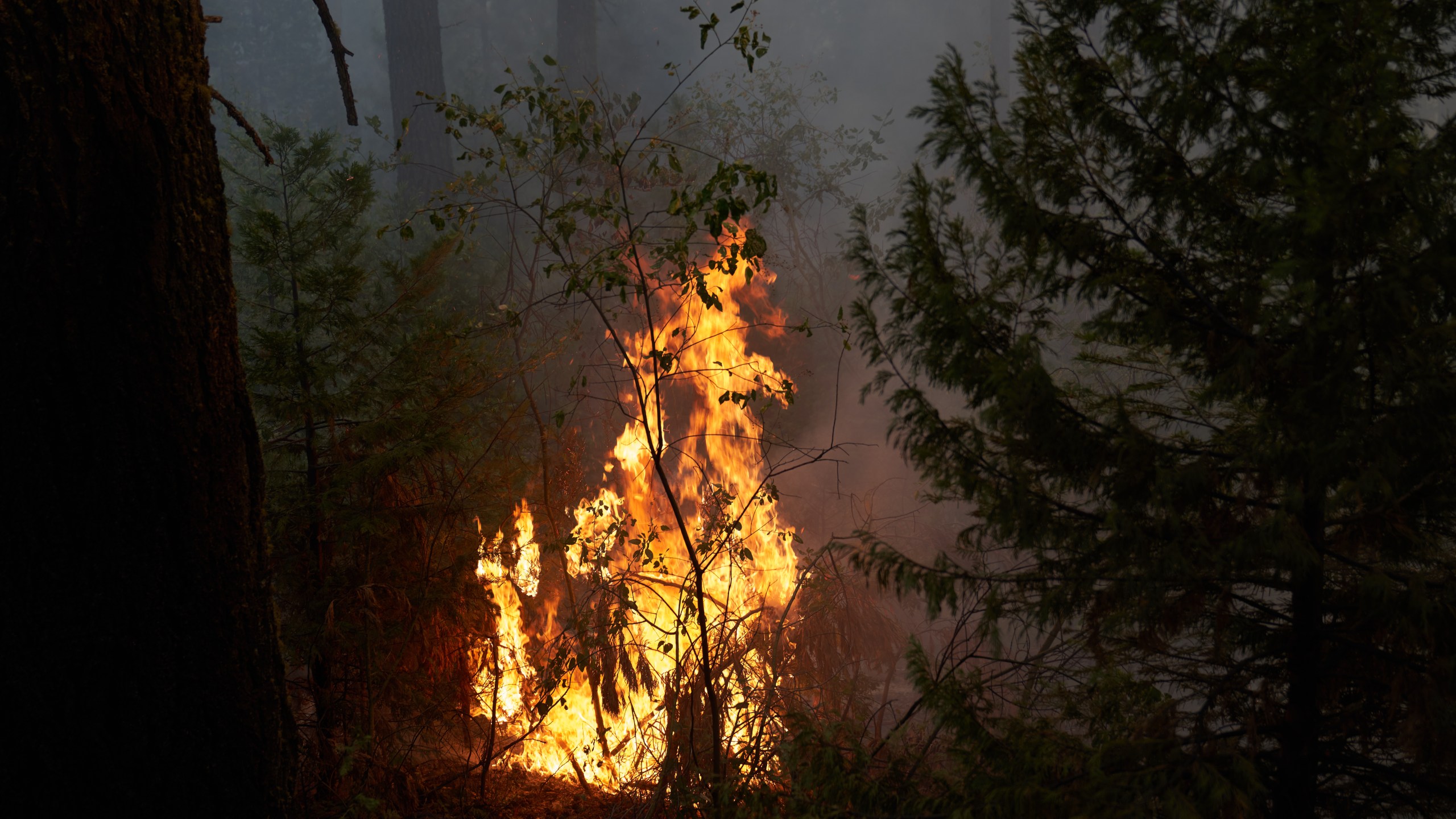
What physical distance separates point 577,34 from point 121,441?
45.6 feet

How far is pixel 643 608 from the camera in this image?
6.48 m

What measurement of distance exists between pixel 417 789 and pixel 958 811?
3431mm

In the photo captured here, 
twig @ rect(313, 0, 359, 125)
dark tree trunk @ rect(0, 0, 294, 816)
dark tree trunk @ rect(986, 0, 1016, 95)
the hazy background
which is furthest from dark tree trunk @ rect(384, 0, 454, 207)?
dark tree trunk @ rect(986, 0, 1016, 95)

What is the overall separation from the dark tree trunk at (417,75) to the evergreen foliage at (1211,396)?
10.9m

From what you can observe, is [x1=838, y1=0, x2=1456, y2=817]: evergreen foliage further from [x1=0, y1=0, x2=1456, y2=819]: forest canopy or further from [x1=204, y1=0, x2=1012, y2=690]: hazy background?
[x1=204, y1=0, x2=1012, y2=690]: hazy background

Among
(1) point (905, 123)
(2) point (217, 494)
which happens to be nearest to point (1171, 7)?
(2) point (217, 494)

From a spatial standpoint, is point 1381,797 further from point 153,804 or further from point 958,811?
point 153,804

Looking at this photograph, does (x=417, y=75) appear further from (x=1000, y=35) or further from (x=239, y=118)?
(x=1000, y=35)

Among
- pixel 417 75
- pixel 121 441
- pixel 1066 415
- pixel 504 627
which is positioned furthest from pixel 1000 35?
pixel 121 441

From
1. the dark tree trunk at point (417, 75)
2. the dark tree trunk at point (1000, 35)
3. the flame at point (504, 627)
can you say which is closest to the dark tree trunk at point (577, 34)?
the dark tree trunk at point (417, 75)

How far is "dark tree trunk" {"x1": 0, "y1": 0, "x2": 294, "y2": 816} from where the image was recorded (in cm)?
242

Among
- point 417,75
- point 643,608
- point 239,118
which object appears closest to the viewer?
point 239,118

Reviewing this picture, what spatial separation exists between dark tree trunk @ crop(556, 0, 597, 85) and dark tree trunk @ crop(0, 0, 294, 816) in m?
12.8

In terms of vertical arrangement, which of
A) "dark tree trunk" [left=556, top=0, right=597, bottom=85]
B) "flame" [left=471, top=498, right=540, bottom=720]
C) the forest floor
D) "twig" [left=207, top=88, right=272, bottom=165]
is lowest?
the forest floor
